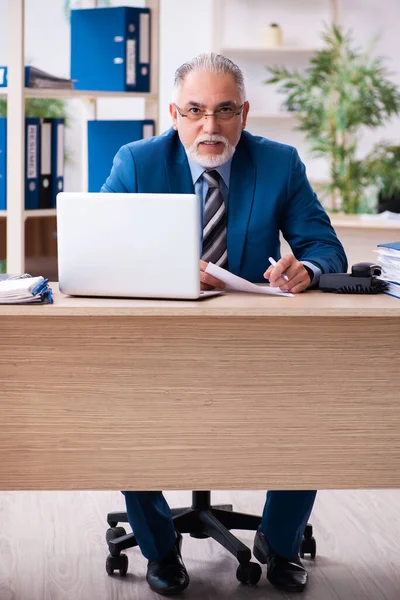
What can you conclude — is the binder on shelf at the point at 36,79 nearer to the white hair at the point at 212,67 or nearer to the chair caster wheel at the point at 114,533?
the white hair at the point at 212,67

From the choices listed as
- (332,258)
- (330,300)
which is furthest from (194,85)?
(330,300)

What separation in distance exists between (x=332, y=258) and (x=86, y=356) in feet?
2.65

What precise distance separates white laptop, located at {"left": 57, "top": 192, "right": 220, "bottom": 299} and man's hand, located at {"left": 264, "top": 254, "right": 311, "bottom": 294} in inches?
10.1

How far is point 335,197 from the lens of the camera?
A: 24.0ft

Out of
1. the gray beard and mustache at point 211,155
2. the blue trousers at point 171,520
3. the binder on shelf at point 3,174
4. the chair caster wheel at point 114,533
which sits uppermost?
the gray beard and mustache at point 211,155

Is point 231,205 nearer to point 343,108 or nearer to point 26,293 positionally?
point 26,293

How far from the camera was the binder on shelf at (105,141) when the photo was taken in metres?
4.21

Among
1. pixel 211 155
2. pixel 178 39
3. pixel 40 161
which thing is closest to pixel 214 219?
pixel 211 155

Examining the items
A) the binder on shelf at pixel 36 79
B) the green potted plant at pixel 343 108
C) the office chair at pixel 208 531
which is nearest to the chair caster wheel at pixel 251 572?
the office chair at pixel 208 531

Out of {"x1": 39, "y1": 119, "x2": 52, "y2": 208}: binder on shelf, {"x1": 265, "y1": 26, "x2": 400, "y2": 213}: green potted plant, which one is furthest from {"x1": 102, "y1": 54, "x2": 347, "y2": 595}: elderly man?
{"x1": 265, "y1": 26, "x2": 400, "y2": 213}: green potted plant

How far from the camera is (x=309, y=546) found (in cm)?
293

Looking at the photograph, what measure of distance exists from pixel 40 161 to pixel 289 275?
176cm

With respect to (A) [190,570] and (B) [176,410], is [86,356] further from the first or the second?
(A) [190,570]

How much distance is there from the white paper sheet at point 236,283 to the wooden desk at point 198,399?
1.5 inches
